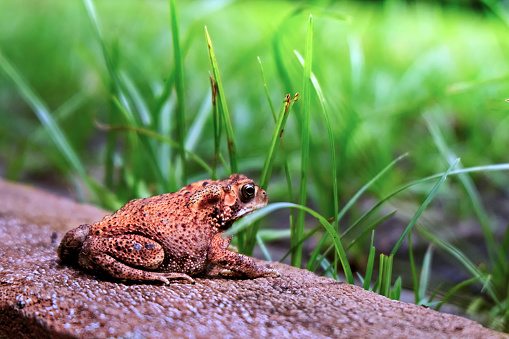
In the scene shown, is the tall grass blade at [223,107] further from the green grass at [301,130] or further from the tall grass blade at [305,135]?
the tall grass blade at [305,135]

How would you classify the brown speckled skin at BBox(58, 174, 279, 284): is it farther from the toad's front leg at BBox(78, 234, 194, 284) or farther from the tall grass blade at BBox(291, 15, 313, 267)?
the tall grass blade at BBox(291, 15, 313, 267)

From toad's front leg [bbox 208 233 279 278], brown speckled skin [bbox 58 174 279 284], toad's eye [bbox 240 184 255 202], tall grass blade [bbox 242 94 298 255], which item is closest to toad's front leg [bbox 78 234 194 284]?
brown speckled skin [bbox 58 174 279 284]

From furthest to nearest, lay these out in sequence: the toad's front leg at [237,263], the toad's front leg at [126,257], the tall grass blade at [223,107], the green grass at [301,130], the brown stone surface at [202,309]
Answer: the green grass at [301,130] → the tall grass blade at [223,107] → the toad's front leg at [237,263] → the toad's front leg at [126,257] → the brown stone surface at [202,309]

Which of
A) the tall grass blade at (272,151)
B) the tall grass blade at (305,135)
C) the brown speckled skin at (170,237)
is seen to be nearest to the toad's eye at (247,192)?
the brown speckled skin at (170,237)

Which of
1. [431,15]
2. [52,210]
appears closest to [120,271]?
[52,210]

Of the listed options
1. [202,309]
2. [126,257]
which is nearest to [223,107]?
[126,257]

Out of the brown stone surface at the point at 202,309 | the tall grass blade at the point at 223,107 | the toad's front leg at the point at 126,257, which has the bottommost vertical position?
the brown stone surface at the point at 202,309

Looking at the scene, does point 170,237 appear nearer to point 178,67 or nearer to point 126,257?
point 126,257

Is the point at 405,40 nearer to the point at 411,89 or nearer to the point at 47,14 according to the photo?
the point at 411,89
